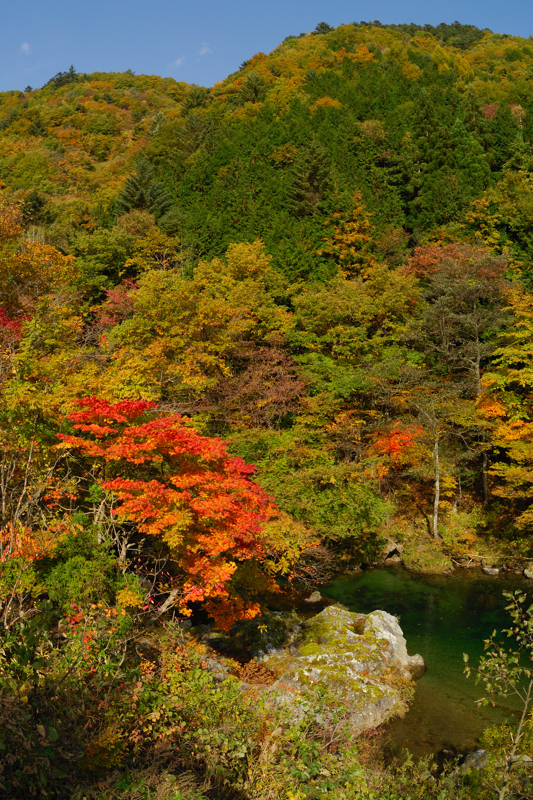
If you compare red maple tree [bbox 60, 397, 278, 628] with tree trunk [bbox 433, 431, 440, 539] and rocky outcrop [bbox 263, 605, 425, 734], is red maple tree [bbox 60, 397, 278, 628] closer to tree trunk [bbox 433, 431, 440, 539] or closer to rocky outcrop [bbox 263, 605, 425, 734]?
rocky outcrop [bbox 263, 605, 425, 734]

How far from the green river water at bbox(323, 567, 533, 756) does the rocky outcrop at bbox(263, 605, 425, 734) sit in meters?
0.49

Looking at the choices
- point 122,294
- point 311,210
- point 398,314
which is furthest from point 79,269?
point 398,314

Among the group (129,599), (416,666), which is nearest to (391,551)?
(416,666)

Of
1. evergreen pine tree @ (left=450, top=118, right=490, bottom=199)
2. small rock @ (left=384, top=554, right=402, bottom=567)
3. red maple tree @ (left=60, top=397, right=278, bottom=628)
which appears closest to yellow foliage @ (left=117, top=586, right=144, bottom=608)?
red maple tree @ (left=60, top=397, right=278, bottom=628)

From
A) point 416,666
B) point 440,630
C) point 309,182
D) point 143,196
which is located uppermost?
point 309,182

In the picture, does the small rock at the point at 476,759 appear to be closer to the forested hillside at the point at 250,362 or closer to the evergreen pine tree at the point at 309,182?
the forested hillside at the point at 250,362

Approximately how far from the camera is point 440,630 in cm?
1554

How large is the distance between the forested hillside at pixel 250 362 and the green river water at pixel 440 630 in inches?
57.2

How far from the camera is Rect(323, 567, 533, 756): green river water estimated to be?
10.9 metres

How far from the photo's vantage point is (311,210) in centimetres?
3650

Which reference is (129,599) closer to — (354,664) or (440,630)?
(354,664)

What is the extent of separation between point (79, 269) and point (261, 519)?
24.2 metres

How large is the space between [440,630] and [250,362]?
1479cm

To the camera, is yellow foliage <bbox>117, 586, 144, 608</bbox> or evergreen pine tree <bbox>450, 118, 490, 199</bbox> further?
evergreen pine tree <bbox>450, 118, 490, 199</bbox>
